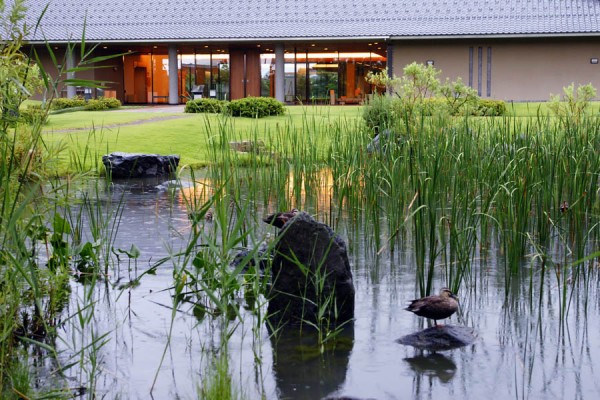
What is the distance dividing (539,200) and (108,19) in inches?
985

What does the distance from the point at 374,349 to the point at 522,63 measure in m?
23.6

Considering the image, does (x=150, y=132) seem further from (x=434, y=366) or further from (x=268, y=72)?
(x=268, y=72)

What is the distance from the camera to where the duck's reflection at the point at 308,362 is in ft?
11.2

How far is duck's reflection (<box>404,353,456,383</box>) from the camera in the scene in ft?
11.7

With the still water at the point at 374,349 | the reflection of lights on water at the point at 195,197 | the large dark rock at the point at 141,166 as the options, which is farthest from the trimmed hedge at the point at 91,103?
the still water at the point at 374,349

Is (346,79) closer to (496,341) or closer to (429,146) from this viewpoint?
(429,146)

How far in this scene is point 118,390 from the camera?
338 centimetres

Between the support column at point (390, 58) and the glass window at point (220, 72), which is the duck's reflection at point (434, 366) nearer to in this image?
the support column at point (390, 58)

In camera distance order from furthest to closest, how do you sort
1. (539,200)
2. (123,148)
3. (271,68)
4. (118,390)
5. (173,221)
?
1. (271,68)
2. (123,148)
3. (173,221)
4. (539,200)
5. (118,390)

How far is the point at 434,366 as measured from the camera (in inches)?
144

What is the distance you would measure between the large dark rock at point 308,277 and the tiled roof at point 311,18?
72.0ft

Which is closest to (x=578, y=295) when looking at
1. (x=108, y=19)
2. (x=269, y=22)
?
(x=269, y=22)

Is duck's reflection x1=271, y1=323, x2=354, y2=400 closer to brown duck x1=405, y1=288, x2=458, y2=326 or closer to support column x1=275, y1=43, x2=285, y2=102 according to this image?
brown duck x1=405, y1=288, x2=458, y2=326

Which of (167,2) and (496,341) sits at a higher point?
(167,2)
